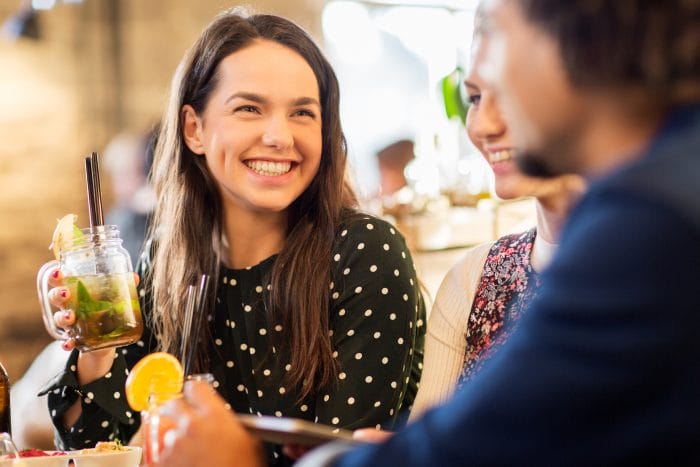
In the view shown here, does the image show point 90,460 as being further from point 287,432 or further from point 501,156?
point 501,156

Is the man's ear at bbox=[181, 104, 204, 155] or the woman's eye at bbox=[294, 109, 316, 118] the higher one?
the woman's eye at bbox=[294, 109, 316, 118]

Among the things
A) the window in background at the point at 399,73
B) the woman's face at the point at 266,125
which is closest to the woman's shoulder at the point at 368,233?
the woman's face at the point at 266,125

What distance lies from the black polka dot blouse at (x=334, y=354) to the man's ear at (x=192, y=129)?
28 cm

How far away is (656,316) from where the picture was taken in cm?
65

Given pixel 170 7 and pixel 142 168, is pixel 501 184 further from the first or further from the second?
pixel 170 7

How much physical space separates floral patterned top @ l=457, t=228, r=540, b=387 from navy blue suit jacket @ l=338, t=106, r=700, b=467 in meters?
0.99

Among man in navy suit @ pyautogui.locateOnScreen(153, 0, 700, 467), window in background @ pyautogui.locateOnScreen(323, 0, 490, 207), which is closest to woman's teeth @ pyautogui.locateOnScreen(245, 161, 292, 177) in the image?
man in navy suit @ pyautogui.locateOnScreen(153, 0, 700, 467)

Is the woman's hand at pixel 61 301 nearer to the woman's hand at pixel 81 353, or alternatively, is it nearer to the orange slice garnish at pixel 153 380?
the woman's hand at pixel 81 353

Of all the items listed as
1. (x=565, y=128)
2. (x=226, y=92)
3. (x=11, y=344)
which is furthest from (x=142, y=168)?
(x=565, y=128)

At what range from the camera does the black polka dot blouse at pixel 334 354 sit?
5.82 feet

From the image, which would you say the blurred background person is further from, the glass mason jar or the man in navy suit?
the man in navy suit

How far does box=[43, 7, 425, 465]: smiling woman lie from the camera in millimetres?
1813

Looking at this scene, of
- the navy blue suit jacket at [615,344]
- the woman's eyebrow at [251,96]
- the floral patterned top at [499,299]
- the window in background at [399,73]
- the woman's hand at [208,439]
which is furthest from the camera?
the window in background at [399,73]

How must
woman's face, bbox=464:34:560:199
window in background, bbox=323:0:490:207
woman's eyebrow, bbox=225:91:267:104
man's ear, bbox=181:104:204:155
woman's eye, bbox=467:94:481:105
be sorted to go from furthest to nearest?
window in background, bbox=323:0:490:207 → man's ear, bbox=181:104:204:155 → woman's eyebrow, bbox=225:91:267:104 → woman's eye, bbox=467:94:481:105 → woman's face, bbox=464:34:560:199
